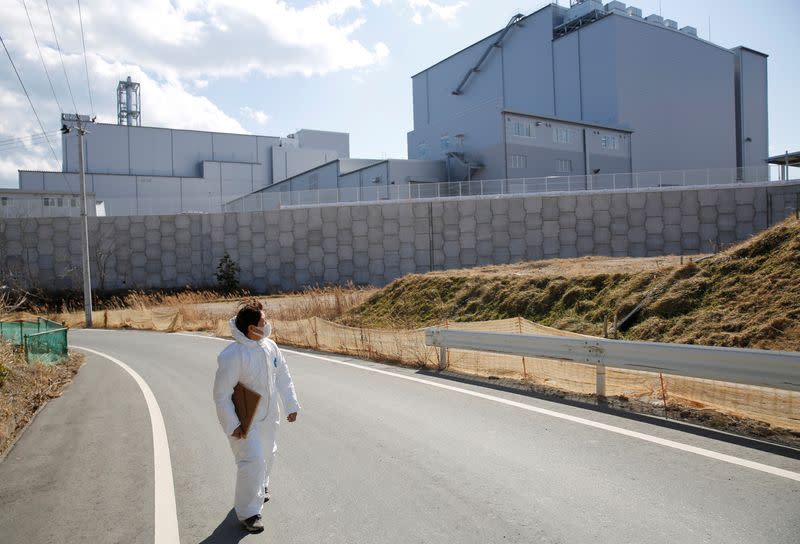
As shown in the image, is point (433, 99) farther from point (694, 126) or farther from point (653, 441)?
point (653, 441)

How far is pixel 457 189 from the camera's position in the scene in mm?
38656

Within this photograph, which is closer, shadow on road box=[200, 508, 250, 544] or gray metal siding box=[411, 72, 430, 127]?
shadow on road box=[200, 508, 250, 544]

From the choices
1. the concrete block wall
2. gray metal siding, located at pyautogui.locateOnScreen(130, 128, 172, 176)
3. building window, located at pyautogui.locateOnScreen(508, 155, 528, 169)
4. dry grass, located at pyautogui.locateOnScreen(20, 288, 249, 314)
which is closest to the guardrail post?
the concrete block wall

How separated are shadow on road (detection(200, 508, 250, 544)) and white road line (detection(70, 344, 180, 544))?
24cm

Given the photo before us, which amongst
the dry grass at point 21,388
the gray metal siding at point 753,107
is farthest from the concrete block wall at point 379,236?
the gray metal siding at point 753,107

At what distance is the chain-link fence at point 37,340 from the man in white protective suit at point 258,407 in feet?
30.3

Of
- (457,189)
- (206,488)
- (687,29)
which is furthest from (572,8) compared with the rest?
(206,488)

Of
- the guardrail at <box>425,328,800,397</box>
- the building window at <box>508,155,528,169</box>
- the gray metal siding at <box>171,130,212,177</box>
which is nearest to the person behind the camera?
the guardrail at <box>425,328,800,397</box>

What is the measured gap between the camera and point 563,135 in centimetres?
5150

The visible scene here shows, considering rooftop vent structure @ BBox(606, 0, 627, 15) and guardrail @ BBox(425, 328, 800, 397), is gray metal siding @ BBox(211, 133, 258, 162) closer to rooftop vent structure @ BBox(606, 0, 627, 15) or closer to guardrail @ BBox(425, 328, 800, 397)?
rooftop vent structure @ BBox(606, 0, 627, 15)

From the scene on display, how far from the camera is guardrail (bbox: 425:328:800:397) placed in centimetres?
644

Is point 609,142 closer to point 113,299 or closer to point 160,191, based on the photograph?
point 113,299

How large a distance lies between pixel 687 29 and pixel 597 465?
68807mm

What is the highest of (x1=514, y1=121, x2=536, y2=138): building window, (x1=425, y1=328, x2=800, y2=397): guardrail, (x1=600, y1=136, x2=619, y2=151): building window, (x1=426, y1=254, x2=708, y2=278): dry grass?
(x1=514, y1=121, x2=536, y2=138): building window
